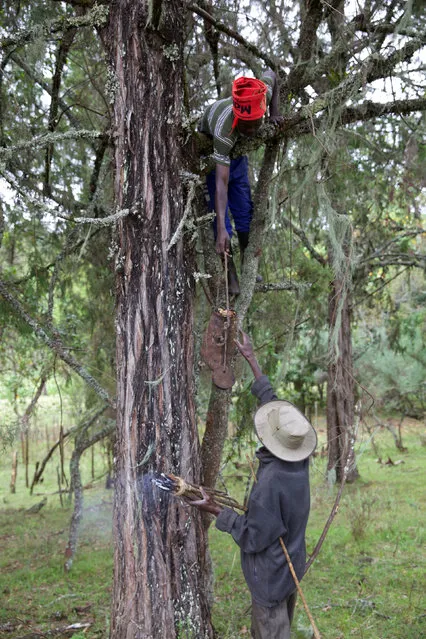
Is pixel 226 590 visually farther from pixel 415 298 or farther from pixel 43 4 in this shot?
pixel 415 298

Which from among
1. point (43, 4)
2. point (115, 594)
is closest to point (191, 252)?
point (115, 594)

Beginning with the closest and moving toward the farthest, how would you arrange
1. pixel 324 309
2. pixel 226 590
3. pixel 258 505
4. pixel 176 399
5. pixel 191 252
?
pixel 258 505 < pixel 176 399 < pixel 191 252 < pixel 226 590 < pixel 324 309

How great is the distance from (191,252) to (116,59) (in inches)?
46.2

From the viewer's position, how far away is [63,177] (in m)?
6.30

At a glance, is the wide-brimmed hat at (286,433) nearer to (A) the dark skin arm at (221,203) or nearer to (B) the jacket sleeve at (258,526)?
(B) the jacket sleeve at (258,526)

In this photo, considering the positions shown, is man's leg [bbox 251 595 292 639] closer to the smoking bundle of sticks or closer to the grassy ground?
the grassy ground

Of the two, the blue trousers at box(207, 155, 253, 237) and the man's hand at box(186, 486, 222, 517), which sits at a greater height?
the blue trousers at box(207, 155, 253, 237)

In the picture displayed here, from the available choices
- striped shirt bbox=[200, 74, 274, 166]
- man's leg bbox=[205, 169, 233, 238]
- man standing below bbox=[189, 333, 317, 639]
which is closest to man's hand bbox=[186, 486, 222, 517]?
man standing below bbox=[189, 333, 317, 639]

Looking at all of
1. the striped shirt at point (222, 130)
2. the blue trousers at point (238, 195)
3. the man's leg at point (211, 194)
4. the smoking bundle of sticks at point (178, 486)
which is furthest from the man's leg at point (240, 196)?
the smoking bundle of sticks at point (178, 486)

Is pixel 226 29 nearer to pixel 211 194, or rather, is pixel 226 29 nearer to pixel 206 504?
pixel 211 194

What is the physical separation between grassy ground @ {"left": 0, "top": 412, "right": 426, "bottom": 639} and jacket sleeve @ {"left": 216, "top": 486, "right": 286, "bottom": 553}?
59cm

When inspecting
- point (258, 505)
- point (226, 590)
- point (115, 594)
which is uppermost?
point (258, 505)

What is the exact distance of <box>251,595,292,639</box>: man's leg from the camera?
3.13 metres

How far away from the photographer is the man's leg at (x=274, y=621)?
3135 millimetres
